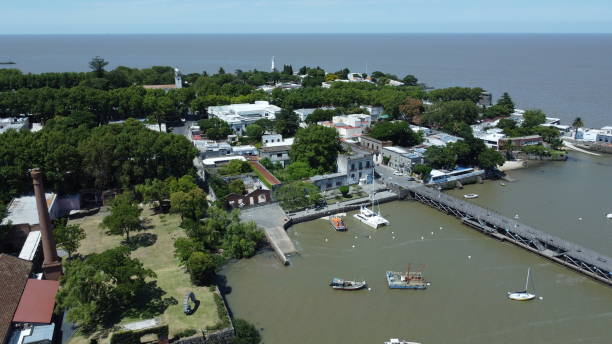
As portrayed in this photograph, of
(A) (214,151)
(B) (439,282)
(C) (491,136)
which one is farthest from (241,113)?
(B) (439,282)

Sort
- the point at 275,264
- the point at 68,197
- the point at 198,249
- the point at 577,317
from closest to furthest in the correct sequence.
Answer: the point at 577,317 < the point at 198,249 < the point at 275,264 < the point at 68,197

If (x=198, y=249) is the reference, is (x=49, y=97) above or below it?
above

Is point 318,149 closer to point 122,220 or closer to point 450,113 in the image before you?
point 122,220

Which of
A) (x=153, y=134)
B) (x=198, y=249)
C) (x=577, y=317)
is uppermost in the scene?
(x=153, y=134)

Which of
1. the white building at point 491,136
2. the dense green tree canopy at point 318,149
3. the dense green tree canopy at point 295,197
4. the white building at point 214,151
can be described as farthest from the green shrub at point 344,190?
the white building at point 491,136

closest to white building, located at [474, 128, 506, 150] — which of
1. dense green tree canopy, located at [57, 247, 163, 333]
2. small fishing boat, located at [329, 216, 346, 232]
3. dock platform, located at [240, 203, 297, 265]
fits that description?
small fishing boat, located at [329, 216, 346, 232]

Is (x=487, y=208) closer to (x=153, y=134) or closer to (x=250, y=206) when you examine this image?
(x=250, y=206)

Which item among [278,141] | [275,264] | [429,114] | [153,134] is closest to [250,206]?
[275,264]

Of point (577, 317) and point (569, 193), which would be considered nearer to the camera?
point (577, 317)
